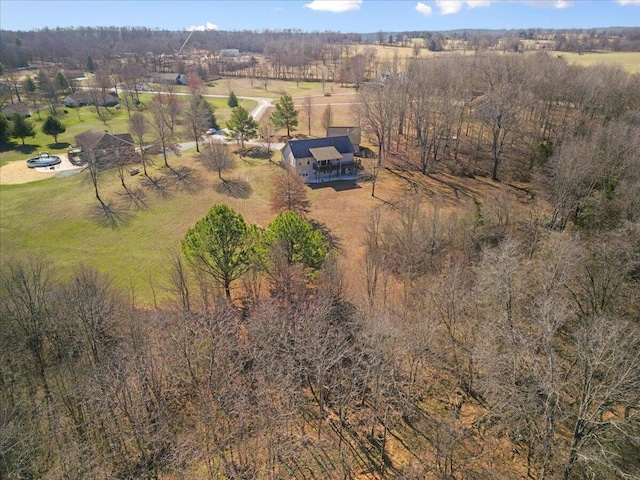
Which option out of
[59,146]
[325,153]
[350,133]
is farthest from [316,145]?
[59,146]

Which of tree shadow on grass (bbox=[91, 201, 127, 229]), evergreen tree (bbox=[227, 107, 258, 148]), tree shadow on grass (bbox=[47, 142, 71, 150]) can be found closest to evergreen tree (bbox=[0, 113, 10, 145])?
tree shadow on grass (bbox=[47, 142, 71, 150])

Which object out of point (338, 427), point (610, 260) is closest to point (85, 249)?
point (338, 427)

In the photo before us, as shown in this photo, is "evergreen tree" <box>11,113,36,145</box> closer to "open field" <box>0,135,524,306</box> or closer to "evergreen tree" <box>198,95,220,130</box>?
"open field" <box>0,135,524,306</box>

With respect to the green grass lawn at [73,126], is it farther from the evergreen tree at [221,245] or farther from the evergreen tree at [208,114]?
the evergreen tree at [221,245]

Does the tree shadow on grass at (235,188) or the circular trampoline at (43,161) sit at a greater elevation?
the circular trampoline at (43,161)

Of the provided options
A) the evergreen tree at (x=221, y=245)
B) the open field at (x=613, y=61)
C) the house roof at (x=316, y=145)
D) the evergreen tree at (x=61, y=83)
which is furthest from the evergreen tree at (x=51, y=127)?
the open field at (x=613, y=61)

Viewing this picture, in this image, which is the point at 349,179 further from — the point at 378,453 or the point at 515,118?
the point at 378,453

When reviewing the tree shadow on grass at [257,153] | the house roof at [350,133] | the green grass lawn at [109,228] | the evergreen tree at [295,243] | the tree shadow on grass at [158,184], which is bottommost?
the green grass lawn at [109,228]
